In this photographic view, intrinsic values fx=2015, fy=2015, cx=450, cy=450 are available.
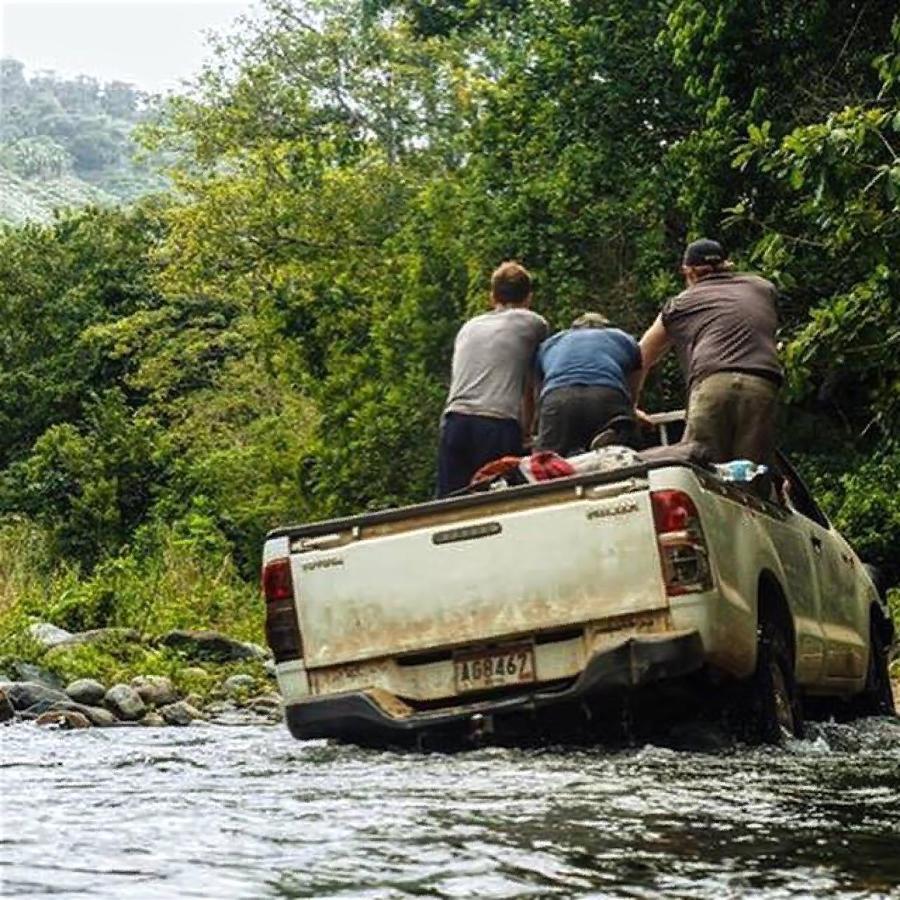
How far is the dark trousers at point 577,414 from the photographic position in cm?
970

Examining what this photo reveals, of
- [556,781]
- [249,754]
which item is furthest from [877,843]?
[249,754]

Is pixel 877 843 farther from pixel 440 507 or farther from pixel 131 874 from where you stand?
pixel 440 507

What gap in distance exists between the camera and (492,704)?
818cm

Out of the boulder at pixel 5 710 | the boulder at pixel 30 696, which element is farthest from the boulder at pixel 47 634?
the boulder at pixel 5 710

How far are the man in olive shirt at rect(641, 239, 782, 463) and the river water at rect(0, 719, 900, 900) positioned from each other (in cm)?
166

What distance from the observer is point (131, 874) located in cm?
457

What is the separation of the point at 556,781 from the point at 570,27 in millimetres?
18700

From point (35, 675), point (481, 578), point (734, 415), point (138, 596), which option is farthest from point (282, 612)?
point (138, 596)

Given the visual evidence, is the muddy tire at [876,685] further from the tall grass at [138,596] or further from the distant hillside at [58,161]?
the distant hillside at [58,161]

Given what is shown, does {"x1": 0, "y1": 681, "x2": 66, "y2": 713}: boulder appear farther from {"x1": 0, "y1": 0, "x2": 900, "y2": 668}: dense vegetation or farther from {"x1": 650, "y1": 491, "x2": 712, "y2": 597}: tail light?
{"x1": 650, "y1": 491, "x2": 712, "y2": 597}: tail light

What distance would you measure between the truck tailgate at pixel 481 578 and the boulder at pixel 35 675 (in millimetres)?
7714

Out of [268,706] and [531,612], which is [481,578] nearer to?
[531,612]

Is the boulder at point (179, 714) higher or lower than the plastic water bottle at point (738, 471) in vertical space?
lower

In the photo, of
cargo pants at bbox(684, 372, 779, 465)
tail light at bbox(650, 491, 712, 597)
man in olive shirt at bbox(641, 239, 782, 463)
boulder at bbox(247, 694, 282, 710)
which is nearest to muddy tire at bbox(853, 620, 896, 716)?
man in olive shirt at bbox(641, 239, 782, 463)
